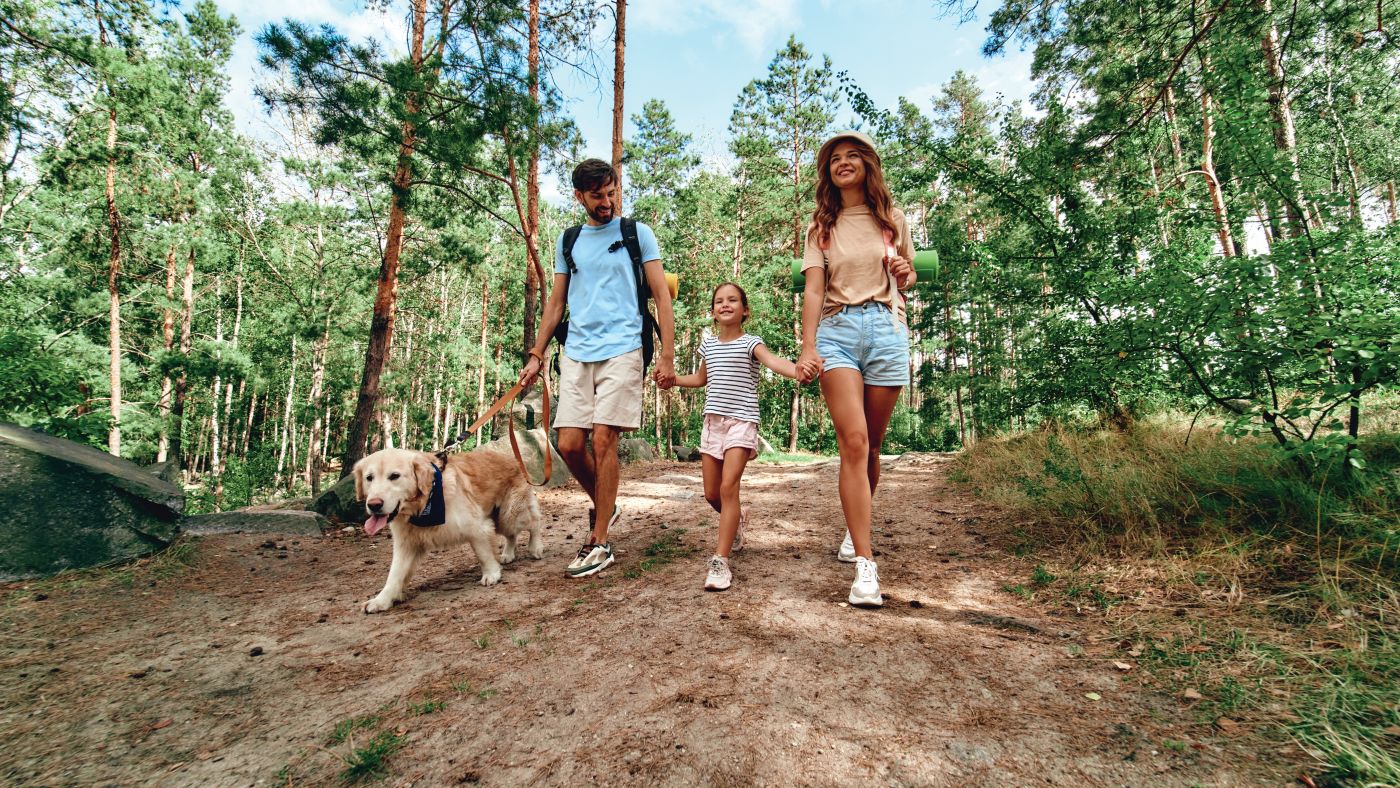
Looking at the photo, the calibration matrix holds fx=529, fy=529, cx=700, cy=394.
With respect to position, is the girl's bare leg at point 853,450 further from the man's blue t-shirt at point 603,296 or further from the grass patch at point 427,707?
the grass patch at point 427,707

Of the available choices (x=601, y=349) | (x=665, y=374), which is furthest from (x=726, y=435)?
(x=601, y=349)

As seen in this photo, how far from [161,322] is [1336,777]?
82.3 feet

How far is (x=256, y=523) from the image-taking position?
527 centimetres

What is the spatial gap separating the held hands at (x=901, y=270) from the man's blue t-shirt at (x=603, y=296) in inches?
58.9

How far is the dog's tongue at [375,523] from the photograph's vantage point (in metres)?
2.97

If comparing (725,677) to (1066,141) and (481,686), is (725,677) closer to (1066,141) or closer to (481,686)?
(481,686)

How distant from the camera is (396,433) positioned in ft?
111

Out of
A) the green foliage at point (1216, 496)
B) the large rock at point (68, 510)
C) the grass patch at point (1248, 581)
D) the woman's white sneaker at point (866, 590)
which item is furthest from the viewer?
the large rock at point (68, 510)

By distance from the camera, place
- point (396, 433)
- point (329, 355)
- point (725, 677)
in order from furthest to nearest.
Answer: point (396, 433) → point (329, 355) → point (725, 677)

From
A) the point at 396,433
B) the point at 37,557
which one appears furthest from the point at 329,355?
the point at 37,557

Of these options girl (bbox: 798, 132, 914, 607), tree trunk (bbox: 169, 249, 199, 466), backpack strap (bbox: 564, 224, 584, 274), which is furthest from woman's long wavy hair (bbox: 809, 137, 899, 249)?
tree trunk (bbox: 169, 249, 199, 466)

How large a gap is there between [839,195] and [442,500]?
3.16m

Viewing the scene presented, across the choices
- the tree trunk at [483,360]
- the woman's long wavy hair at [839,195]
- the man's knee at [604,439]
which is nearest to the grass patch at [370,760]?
the man's knee at [604,439]

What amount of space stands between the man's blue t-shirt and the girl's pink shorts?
2.47 feet
